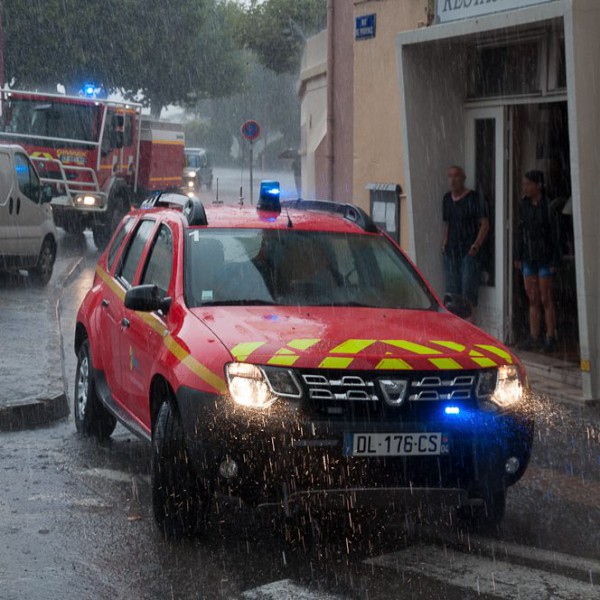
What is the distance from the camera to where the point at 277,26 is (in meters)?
59.3

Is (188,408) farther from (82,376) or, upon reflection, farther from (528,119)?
(528,119)

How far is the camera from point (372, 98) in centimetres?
1441

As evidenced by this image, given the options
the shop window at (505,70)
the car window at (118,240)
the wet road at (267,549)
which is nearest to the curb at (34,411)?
the wet road at (267,549)

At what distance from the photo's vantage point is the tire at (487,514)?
608 cm

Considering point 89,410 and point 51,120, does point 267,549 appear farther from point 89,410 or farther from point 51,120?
point 51,120

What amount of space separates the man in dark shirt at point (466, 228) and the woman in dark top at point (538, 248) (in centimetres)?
79

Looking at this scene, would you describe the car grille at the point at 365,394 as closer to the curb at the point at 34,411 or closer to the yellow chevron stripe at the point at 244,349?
the yellow chevron stripe at the point at 244,349

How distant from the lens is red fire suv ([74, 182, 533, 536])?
17.9 ft

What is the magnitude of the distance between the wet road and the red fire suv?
9.9 inches

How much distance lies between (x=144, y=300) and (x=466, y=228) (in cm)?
647

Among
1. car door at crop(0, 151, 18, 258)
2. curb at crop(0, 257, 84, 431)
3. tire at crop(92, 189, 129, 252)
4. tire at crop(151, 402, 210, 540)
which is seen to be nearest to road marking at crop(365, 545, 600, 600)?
tire at crop(151, 402, 210, 540)

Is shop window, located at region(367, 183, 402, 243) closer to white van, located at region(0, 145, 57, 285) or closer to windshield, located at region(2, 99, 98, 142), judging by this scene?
white van, located at region(0, 145, 57, 285)

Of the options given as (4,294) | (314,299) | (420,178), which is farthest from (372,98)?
(314,299)

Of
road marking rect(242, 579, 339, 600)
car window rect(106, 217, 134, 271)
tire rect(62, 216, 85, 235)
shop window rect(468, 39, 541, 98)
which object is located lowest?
road marking rect(242, 579, 339, 600)
